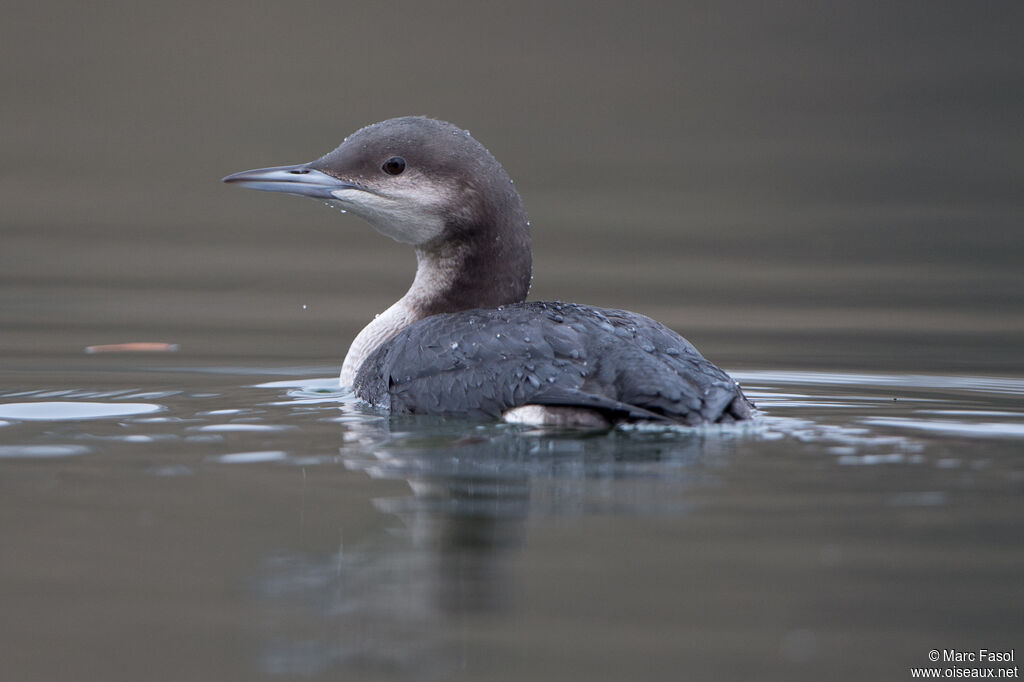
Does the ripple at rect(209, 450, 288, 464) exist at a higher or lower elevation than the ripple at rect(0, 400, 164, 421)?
lower

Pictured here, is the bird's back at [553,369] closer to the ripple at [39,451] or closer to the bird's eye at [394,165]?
the bird's eye at [394,165]

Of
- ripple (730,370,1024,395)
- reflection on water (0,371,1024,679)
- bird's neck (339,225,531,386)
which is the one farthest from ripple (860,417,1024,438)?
bird's neck (339,225,531,386)

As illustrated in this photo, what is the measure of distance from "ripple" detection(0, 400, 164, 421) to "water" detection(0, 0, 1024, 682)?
0.03m

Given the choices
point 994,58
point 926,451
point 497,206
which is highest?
point 994,58

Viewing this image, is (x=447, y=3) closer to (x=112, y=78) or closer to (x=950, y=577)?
(x=112, y=78)

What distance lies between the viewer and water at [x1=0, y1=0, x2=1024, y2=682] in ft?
12.7

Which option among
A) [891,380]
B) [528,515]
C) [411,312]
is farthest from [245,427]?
[891,380]

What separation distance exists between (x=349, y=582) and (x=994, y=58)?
20.5 m

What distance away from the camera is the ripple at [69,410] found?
6.21 meters

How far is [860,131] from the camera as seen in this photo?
18.6 m

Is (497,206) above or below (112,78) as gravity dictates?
below

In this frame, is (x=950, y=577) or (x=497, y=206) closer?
(x=950, y=577)

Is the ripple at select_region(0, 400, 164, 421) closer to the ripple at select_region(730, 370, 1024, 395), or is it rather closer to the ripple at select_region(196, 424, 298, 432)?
the ripple at select_region(196, 424, 298, 432)

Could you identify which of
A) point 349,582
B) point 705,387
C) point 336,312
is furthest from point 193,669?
point 336,312
